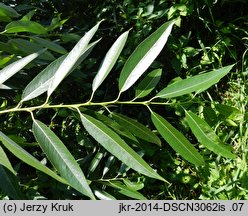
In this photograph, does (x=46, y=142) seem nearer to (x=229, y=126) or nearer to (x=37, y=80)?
(x=37, y=80)

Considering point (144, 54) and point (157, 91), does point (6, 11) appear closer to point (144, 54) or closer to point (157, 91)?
point (144, 54)

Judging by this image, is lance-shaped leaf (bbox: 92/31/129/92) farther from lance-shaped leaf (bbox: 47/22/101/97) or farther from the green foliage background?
the green foliage background

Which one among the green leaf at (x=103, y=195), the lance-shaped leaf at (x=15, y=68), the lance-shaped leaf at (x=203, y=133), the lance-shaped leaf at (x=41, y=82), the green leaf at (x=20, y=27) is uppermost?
the green leaf at (x=20, y=27)

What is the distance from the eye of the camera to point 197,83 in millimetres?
887

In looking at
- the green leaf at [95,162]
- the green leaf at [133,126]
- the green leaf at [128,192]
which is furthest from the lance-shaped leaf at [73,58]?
the green leaf at [95,162]

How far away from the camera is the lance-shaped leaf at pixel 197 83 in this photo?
2.87 feet

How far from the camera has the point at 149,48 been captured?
865 mm

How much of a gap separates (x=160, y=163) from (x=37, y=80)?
94 centimetres

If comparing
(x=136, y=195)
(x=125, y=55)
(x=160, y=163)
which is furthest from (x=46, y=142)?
(x=160, y=163)

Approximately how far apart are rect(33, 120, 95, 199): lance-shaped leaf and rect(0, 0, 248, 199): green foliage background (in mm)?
620

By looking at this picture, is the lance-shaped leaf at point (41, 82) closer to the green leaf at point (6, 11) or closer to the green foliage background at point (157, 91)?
the green leaf at point (6, 11)

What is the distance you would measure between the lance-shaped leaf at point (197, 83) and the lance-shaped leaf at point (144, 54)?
83mm

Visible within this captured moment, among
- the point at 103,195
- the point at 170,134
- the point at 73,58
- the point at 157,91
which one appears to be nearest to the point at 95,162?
the point at 103,195

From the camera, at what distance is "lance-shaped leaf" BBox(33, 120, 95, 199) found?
77cm
